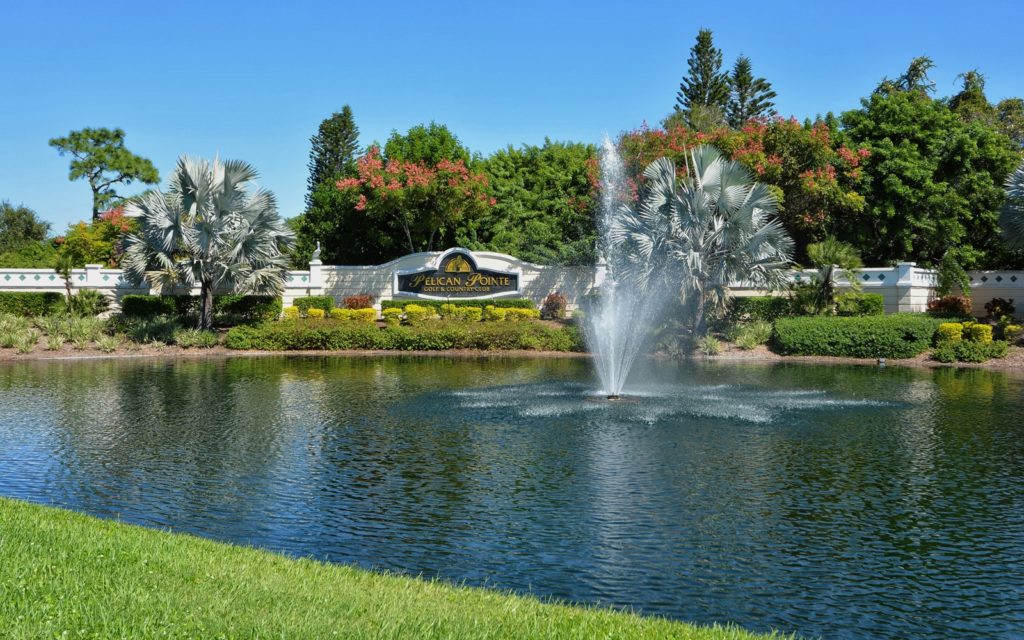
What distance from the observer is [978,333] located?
29.3m

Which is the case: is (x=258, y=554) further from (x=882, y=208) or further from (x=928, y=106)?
(x=928, y=106)

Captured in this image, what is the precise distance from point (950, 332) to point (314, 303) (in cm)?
2447

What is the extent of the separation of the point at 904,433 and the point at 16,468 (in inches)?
569

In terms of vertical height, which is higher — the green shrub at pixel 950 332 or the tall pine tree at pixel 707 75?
the tall pine tree at pixel 707 75

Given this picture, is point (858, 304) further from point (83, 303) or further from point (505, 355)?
point (83, 303)

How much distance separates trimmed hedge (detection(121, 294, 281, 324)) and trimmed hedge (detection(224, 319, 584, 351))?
315cm

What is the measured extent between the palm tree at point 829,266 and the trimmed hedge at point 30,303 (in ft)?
95.6

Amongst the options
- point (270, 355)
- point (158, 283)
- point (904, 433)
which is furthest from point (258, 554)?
point (158, 283)

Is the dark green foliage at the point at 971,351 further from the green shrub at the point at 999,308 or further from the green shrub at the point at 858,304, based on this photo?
the green shrub at the point at 999,308

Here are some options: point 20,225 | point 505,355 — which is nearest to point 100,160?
point 20,225

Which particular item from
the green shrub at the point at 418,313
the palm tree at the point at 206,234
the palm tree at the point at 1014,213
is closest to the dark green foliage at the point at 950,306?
the palm tree at the point at 1014,213

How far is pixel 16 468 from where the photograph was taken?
13.3 meters

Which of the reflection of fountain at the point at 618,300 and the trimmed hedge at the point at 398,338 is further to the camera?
the trimmed hedge at the point at 398,338

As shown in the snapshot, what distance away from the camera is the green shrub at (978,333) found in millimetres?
29094
